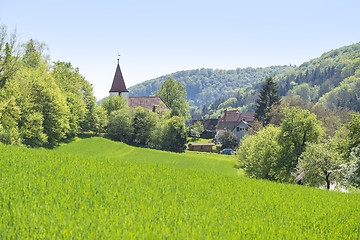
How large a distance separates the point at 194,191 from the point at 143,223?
181 inches

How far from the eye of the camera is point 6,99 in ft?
132

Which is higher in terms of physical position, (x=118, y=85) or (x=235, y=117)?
(x=118, y=85)

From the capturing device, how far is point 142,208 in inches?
279

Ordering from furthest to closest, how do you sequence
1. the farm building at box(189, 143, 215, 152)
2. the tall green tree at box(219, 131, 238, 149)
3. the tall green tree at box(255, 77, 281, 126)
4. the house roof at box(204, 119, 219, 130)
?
the house roof at box(204, 119, 219, 130), the farm building at box(189, 143, 215, 152), the tall green tree at box(219, 131, 238, 149), the tall green tree at box(255, 77, 281, 126)

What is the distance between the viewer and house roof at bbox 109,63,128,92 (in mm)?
93750

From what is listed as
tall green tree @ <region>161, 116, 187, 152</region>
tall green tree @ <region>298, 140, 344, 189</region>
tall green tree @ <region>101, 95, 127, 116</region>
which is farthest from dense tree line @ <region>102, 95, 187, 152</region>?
tall green tree @ <region>298, 140, 344, 189</region>

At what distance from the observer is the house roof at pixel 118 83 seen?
93750 millimetres

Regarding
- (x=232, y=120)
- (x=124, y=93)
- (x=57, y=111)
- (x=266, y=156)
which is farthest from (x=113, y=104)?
(x=232, y=120)

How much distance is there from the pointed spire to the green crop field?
8366 centimetres

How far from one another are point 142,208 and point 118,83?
91136 mm

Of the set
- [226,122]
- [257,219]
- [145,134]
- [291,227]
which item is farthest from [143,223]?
[226,122]

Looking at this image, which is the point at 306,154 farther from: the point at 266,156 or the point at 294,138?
the point at 266,156

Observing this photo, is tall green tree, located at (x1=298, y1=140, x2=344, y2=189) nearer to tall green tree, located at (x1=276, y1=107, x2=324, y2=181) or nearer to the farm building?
tall green tree, located at (x1=276, y1=107, x2=324, y2=181)

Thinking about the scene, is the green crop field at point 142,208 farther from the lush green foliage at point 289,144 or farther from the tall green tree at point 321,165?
the lush green foliage at point 289,144
